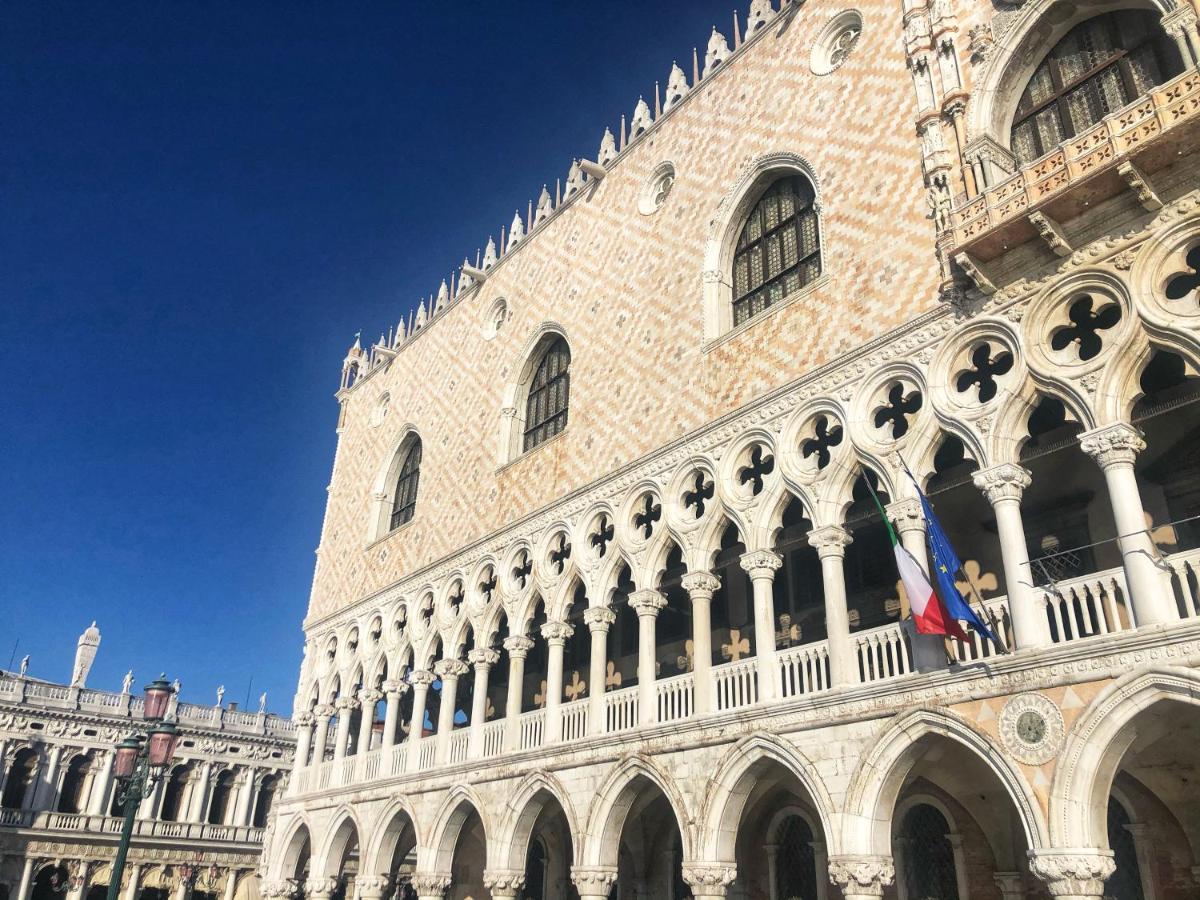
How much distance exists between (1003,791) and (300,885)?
14.3m

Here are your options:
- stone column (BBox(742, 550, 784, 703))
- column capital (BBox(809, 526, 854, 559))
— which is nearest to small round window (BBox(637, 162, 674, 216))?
stone column (BBox(742, 550, 784, 703))

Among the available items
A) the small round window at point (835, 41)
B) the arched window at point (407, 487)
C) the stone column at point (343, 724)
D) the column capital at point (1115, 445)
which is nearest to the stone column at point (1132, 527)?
the column capital at point (1115, 445)

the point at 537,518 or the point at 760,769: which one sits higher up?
the point at 537,518

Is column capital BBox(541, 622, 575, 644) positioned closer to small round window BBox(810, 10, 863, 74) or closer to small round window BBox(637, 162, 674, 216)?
small round window BBox(637, 162, 674, 216)

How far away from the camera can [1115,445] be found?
8.16 meters

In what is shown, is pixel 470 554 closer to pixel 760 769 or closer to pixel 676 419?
pixel 676 419

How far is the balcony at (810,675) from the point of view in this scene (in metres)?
7.97

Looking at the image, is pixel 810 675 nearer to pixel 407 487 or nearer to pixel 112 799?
pixel 407 487

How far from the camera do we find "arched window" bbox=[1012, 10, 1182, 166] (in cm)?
952

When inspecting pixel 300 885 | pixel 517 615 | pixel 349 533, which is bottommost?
pixel 300 885

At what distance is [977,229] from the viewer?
941 centimetres

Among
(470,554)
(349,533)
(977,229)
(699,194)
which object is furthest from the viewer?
(349,533)

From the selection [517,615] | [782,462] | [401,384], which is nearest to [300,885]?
[517,615]

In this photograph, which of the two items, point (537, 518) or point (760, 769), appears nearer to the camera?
point (760, 769)
